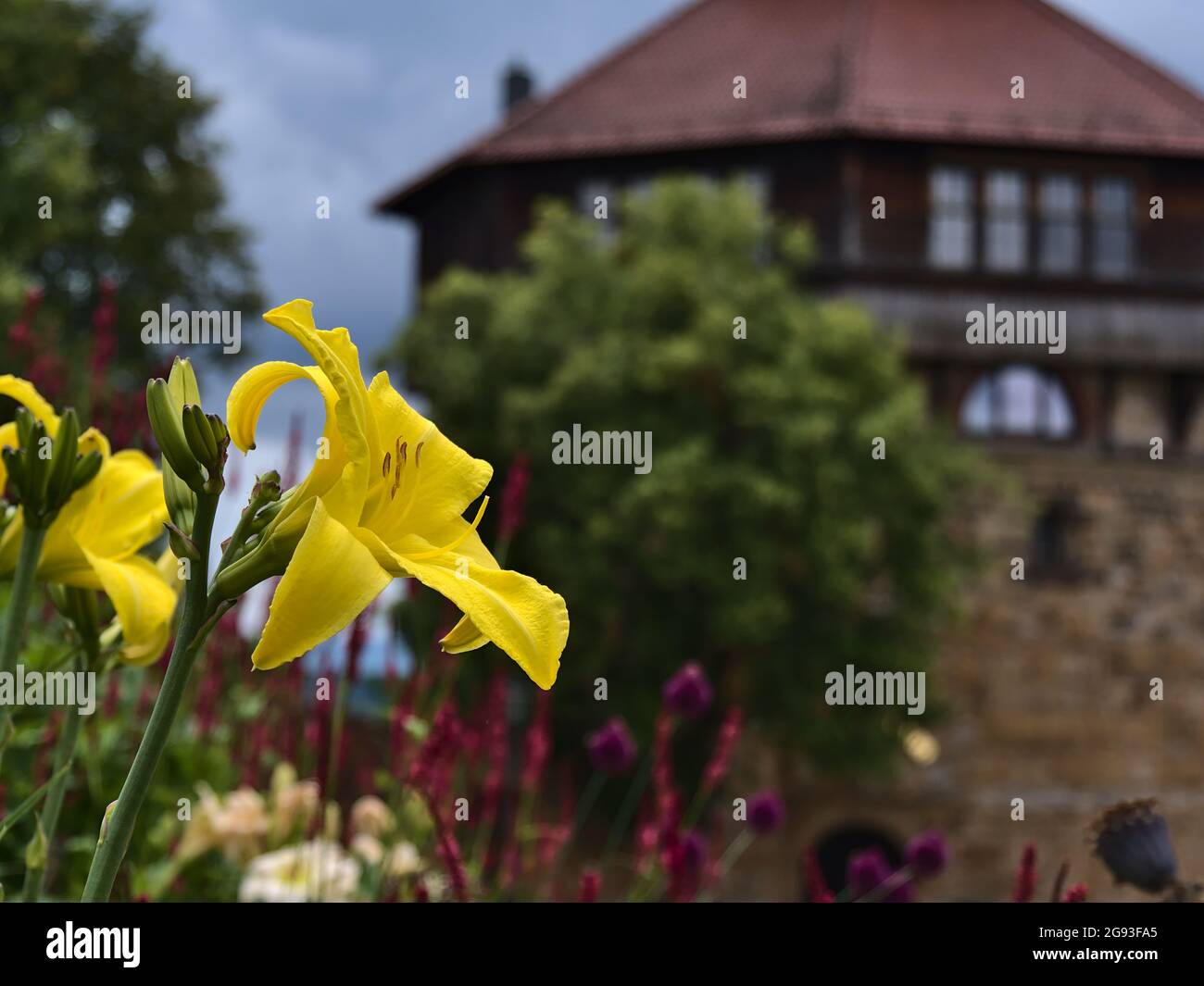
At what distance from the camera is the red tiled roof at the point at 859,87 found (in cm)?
2155

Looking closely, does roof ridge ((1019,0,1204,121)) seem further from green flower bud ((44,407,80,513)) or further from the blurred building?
green flower bud ((44,407,80,513))

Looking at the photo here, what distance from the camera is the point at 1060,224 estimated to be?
21.8 meters

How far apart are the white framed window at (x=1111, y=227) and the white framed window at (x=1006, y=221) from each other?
1.04m

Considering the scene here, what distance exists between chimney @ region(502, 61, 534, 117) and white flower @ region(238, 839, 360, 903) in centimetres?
2466

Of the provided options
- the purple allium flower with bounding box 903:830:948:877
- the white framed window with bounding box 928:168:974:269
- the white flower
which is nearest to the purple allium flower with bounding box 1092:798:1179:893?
the purple allium flower with bounding box 903:830:948:877

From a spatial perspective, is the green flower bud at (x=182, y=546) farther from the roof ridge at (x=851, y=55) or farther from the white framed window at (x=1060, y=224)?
the white framed window at (x=1060, y=224)

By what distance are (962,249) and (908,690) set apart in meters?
6.67

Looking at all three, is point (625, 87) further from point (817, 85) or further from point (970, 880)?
point (970, 880)

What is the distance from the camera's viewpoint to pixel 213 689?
3268mm

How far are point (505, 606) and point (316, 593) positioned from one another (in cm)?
13

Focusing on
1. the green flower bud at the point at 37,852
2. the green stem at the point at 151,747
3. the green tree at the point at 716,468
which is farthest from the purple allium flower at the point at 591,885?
the green tree at the point at 716,468

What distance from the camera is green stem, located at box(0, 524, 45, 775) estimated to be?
1.27 metres

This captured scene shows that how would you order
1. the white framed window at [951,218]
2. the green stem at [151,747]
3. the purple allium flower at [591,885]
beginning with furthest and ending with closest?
the white framed window at [951,218] < the purple allium flower at [591,885] < the green stem at [151,747]
